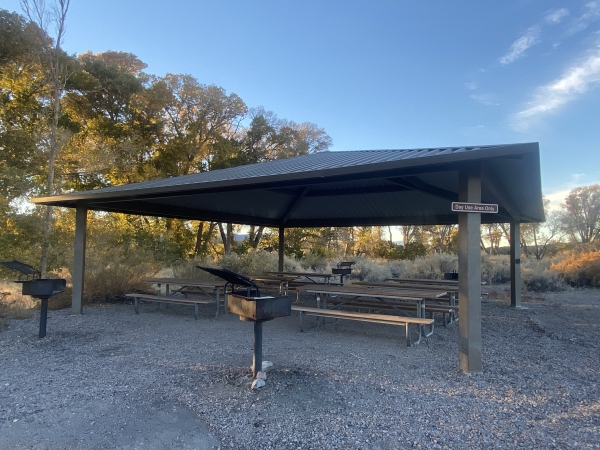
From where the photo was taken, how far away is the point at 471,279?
4.07 meters

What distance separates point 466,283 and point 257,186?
8.90 ft

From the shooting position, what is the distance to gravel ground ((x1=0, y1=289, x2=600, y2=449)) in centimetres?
269

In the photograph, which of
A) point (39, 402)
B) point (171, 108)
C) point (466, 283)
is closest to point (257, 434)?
point (39, 402)

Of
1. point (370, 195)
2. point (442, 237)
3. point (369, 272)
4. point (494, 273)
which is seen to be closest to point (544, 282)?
point (494, 273)

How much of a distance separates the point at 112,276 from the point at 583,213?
30475 millimetres

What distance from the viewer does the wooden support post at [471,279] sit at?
159 inches

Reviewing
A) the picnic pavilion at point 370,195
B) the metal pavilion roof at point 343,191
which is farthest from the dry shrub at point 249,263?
the metal pavilion roof at point 343,191

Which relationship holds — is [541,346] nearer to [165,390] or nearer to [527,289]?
[165,390]

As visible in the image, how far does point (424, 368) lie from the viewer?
424cm

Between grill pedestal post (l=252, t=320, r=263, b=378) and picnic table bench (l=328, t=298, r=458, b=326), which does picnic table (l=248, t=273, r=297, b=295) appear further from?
grill pedestal post (l=252, t=320, r=263, b=378)

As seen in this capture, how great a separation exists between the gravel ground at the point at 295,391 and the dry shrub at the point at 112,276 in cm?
281

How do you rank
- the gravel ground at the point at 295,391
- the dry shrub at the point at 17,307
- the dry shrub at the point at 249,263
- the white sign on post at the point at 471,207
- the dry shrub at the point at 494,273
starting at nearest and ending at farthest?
the gravel ground at the point at 295,391, the white sign on post at the point at 471,207, the dry shrub at the point at 17,307, the dry shrub at the point at 249,263, the dry shrub at the point at 494,273

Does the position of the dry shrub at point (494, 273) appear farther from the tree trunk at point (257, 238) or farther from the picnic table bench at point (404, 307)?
the tree trunk at point (257, 238)

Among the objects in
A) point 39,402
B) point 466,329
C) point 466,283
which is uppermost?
point 466,283
